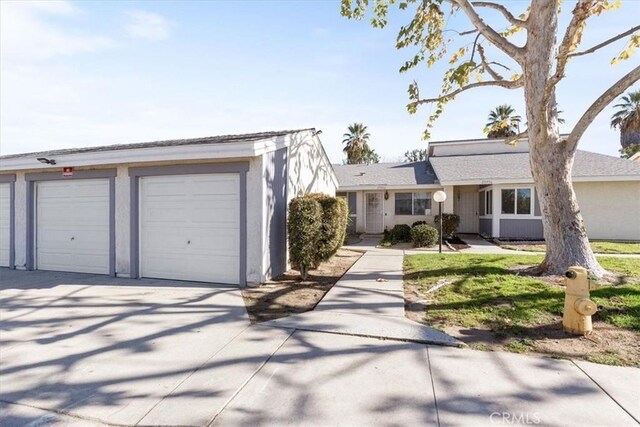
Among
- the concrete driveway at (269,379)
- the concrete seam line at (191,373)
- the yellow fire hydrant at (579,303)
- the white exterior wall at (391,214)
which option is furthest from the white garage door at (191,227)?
the white exterior wall at (391,214)

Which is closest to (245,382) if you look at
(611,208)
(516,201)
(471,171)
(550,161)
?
(550,161)

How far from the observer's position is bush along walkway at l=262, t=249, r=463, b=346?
4.23 metres

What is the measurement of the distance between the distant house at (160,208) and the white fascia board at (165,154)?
0.07 ft

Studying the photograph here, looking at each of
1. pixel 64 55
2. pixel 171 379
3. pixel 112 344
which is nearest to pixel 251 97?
A: pixel 64 55

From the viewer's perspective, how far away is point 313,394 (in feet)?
9.48

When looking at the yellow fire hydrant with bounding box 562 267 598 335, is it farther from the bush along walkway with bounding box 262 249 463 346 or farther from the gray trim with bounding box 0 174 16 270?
the gray trim with bounding box 0 174 16 270

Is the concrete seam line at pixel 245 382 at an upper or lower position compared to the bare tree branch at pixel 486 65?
lower

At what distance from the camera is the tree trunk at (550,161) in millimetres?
6793

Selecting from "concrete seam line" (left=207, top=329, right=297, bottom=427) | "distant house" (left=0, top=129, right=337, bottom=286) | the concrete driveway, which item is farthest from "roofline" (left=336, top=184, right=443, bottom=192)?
"concrete seam line" (left=207, top=329, right=297, bottom=427)

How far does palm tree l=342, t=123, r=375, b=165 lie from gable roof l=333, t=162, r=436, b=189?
1279 centimetres

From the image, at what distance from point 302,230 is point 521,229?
444 inches

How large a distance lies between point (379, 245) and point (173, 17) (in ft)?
34.0

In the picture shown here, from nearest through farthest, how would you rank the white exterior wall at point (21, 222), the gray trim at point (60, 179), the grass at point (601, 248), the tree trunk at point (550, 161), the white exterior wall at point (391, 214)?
the tree trunk at point (550, 161)
the gray trim at point (60, 179)
the white exterior wall at point (21, 222)
the grass at point (601, 248)
the white exterior wall at point (391, 214)

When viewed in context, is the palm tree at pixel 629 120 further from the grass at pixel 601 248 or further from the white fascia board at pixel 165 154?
the white fascia board at pixel 165 154
